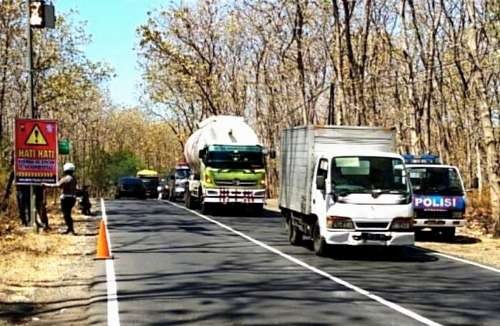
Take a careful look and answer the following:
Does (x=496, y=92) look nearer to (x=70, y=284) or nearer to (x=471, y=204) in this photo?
(x=471, y=204)

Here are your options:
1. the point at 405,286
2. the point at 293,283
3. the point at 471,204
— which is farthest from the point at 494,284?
the point at 471,204

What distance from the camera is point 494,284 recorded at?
1552 centimetres

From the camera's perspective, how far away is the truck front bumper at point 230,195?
3475cm

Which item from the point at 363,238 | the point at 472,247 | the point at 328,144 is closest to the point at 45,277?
the point at 363,238

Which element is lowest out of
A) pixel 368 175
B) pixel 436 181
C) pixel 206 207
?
pixel 206 207

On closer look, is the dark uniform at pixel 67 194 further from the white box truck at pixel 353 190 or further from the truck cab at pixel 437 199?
the truck cab at pixel 437 199

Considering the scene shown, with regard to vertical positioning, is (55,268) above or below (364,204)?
below

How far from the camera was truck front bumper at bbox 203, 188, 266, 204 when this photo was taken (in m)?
34.8

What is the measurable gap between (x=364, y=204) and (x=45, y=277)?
266 inches

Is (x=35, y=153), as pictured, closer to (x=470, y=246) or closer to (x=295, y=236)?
(x=295, y=236)

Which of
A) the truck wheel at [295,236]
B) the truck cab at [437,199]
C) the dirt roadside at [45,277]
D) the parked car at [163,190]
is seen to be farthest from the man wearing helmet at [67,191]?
the parked car at [163,190]

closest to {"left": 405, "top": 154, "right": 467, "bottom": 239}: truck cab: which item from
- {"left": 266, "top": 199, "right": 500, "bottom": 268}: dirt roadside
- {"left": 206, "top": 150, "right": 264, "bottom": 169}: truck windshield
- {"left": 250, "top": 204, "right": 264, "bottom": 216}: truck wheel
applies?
{"left": 266, "top": 199, "right": 500, "bottom": 268}: dirt roadside

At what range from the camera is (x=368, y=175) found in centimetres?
1966

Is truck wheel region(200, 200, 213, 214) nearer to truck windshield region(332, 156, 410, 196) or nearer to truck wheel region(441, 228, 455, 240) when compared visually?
truck wheel region(441, 228, 455, 240)
